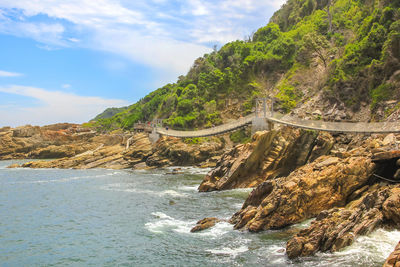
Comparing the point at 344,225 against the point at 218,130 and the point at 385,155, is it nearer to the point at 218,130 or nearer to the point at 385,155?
the point at 385,155

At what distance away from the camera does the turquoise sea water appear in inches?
488

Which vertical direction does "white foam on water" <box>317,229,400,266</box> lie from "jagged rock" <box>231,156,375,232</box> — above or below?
below

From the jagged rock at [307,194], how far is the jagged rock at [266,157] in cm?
985

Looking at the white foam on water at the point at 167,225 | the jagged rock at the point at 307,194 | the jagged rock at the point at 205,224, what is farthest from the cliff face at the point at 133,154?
the jagged rock at the point at 307,194

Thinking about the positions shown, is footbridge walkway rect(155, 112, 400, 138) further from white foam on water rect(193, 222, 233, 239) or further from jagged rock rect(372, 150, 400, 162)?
white foam on water rect(193, 222, 233, 239)

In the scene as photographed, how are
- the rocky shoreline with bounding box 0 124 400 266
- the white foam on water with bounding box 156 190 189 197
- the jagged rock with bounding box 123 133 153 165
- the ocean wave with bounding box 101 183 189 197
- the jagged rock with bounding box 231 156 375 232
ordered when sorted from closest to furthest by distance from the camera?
the rocky shoreline with bounding box 0 124 400 266 → the jagged rock with bounding box 231 156 375 232 → the white foam on water with bounding box 156 190 189 197 → the ocean wave with bounding box 101 183 189 197 → the jagged rock with bounding box 123 133 153 165

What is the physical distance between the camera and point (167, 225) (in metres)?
17.9

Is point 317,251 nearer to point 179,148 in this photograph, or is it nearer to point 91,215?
point 91,215

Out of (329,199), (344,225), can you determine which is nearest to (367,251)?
(344,225)

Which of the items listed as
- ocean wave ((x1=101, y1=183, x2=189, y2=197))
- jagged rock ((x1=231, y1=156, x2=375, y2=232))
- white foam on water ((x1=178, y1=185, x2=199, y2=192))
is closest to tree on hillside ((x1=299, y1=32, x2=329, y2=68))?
white foam on water ((x1=178, y1=185, x2=199, y2=192))

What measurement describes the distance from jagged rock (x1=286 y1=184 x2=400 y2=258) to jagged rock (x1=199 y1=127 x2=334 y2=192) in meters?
14.4

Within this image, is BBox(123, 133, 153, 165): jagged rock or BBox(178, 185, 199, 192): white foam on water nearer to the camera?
BBox(178, 185, 199, 192): white foam on water

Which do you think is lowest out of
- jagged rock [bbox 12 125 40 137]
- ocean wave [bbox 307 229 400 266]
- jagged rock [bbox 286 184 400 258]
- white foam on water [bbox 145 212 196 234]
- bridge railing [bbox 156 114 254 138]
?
white foam on water [bbox 145 212 196 234]

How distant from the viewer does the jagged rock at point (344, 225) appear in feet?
39.1
